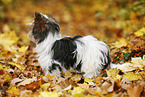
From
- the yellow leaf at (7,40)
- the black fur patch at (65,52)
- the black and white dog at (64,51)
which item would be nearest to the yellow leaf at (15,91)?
the black and white dog at (64,51)

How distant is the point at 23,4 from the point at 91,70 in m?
12.9

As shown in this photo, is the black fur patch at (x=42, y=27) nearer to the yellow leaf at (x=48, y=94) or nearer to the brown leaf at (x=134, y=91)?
the yellow leaf at (x=48, y=94)

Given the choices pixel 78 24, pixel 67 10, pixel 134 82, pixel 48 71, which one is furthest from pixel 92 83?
pixel 67 10

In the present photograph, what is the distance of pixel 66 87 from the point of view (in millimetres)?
3051

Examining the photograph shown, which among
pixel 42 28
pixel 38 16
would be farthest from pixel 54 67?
pixel 38 16

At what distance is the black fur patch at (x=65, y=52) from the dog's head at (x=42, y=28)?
0.28m

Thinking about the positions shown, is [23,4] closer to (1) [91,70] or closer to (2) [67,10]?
(2) [67,10]

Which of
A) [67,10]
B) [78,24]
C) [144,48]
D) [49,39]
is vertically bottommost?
[144,48]

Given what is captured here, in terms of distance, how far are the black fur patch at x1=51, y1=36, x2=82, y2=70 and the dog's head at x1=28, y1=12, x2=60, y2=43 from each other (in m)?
0.28

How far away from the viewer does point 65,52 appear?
349 cm

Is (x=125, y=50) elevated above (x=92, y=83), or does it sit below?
above

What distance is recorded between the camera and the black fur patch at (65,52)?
11.4 feet

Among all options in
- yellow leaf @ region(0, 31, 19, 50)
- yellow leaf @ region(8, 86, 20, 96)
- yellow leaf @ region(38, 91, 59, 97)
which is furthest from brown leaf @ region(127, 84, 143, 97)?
yellow leaf @ region(0, 31, 19, 50)

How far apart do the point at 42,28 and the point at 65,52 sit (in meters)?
0.68
